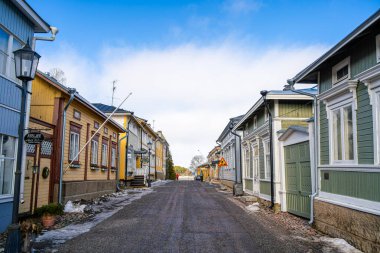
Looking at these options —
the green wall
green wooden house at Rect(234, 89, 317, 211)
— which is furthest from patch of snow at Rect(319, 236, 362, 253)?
green wooden house at Rect(234, 89, 317, 211)

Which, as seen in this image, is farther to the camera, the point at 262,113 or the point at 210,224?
the point at 262,113

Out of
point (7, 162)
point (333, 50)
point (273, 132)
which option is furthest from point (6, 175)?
point (273, 132)

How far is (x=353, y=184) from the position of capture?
8.29 m

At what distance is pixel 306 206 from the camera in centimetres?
1155

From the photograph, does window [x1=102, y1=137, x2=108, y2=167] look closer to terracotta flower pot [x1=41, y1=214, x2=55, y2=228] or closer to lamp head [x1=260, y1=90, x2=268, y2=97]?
lamp head [x1=260, y1=90, x2=268, y2=97]

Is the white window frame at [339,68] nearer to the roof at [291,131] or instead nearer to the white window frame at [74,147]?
the roof at [291,131]

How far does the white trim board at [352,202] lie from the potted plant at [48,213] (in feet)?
25.1

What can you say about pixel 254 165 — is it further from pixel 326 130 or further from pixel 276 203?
pixel 326 130

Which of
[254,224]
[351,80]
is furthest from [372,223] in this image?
[254,224]

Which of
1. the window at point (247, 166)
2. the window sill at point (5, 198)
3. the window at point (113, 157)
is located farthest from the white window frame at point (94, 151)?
the window sill at point (5, 198)

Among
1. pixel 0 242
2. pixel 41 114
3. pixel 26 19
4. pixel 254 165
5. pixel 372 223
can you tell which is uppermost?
pixel 26 19

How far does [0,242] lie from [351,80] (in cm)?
888

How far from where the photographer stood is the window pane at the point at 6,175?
934 cm

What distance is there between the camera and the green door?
11601 mm
